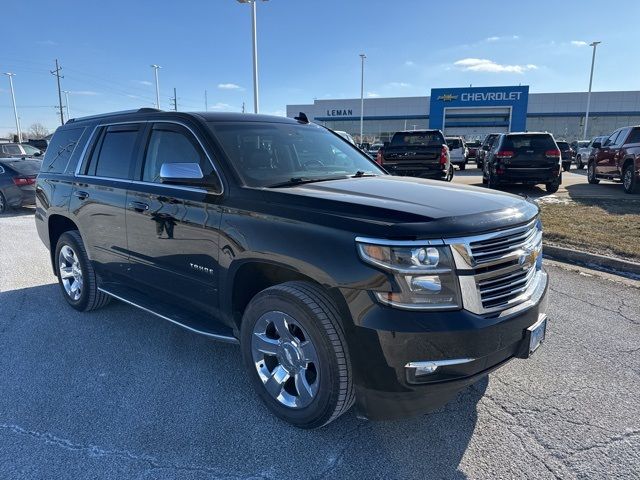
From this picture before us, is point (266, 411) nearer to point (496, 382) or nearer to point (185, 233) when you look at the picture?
point (185, 233)

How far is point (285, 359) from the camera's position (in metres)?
2.82

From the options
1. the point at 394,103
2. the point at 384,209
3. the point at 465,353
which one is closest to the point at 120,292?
the point at 384,209

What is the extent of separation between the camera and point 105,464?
2527mm

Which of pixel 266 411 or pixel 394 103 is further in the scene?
pixel 394 103

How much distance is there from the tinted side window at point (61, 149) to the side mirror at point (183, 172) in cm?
229

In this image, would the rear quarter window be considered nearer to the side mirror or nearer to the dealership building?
the side mirror

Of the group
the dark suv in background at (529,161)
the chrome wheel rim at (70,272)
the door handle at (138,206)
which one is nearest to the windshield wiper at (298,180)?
the door handle at (138,206)

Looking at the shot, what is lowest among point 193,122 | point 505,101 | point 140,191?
point 140,191

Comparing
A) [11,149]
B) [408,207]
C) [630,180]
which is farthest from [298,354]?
[11,149]

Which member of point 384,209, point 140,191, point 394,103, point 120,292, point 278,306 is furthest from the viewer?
point 394,103

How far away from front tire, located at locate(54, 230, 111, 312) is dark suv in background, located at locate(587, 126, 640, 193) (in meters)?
13.8

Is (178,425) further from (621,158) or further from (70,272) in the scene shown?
(621,158)

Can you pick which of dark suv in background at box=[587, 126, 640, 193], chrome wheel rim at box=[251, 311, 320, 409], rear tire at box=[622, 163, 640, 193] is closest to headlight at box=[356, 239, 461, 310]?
chrome wheel rim at box=[251, 311, 320, 409]

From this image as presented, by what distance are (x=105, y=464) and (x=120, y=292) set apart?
191cm
